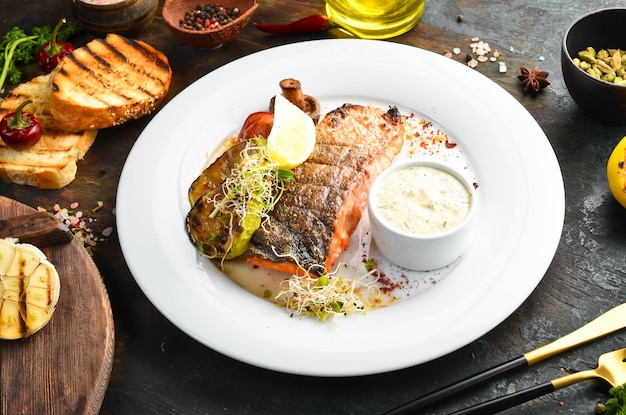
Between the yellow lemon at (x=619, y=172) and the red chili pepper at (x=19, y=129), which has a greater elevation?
the yellow lemon at (x=619, y=172)

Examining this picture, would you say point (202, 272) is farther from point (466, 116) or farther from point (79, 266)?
point (466, 116)

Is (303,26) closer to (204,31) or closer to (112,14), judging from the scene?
(204,31)

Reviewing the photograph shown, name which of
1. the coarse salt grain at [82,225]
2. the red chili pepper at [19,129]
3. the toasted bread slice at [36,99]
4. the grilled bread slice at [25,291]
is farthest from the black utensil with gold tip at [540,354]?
the toasted bread slice at [36,99]

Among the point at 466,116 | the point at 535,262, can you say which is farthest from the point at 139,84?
the point at 535,262

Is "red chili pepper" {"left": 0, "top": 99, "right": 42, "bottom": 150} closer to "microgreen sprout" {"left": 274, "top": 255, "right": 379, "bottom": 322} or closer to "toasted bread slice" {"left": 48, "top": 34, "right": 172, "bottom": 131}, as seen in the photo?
"toasted bread slice" {"left": 48, "top": 34, "right": 172, "bottom": 131}

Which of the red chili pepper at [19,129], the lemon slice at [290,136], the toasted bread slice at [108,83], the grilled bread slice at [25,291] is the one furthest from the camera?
the toasted bread slice at [108,83]

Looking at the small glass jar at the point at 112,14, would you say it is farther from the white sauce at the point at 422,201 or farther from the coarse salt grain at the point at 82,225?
the white sauce at the point at 422,201

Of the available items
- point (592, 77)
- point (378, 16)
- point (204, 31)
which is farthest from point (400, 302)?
point (204, 31)

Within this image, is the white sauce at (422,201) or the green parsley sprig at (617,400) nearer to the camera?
the green parsley sprig at (617,400)
